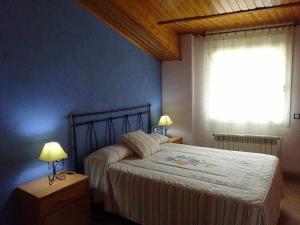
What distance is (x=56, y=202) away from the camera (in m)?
2.33

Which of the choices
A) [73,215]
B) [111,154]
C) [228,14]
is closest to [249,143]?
[228,14]

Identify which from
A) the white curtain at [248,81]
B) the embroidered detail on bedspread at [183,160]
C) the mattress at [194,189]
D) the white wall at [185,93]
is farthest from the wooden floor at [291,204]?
the white wall at [185,93]

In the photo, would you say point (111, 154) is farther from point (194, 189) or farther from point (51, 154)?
point (194, 189)

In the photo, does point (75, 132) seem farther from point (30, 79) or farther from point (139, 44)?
point (139, 44)

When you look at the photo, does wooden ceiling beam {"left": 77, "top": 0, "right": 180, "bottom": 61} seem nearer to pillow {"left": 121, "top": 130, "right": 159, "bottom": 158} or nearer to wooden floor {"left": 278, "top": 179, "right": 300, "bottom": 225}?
pillow {"left": 121, "top": 130, "right": 159, "bottom": 158}

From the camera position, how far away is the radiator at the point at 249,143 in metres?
3.97

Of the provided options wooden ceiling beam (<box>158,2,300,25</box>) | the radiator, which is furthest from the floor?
wooden ceiling beam (<box>158,2,300,25</box>)

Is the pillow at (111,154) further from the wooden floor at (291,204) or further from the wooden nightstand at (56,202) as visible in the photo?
the wooden floor at (291,204)

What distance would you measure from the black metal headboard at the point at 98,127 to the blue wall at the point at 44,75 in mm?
115

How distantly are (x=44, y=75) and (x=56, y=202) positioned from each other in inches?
51.6

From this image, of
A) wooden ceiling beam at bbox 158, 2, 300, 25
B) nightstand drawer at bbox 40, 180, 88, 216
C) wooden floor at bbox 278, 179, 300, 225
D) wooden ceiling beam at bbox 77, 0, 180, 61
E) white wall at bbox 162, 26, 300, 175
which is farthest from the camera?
white wall at bbox 162, 26, 300, 175

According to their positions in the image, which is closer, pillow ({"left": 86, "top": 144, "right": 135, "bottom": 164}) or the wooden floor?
the wooden floor

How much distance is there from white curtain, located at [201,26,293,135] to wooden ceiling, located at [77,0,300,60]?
244 mm

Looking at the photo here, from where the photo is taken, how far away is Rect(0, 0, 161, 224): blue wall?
2346mm
